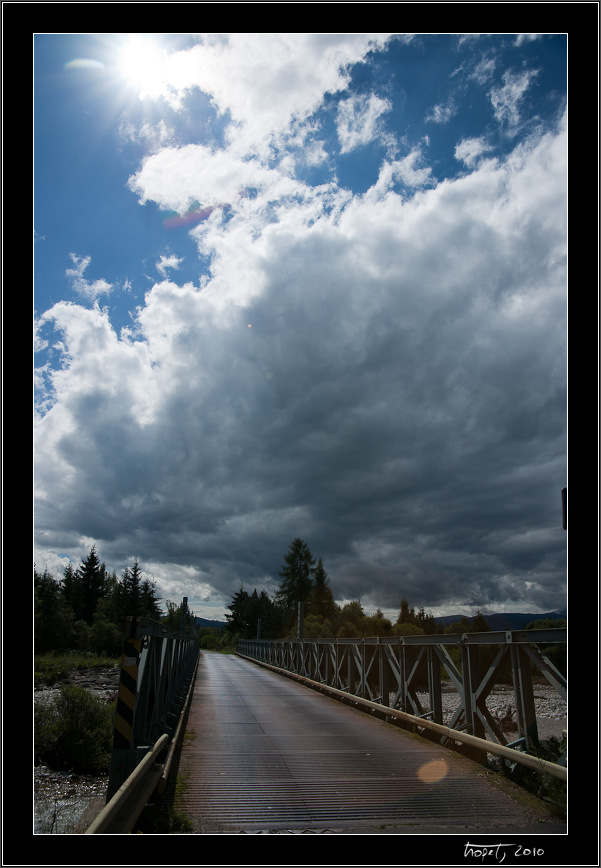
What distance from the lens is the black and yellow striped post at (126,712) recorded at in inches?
175

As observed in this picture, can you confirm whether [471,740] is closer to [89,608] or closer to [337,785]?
[337,785]

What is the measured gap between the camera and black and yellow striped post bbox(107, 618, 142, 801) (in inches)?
175

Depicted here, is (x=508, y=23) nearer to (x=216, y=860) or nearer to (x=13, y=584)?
(x=13, y=584)

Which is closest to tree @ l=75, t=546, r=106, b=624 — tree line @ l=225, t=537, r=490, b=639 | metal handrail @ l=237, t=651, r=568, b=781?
tree line @ l=225, t=537, r=490, b=639

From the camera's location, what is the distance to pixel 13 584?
2955 mm

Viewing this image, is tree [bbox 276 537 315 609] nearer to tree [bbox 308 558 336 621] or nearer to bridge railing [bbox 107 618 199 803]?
tree [bbox 308 558 336 621]

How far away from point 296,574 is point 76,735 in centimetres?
8089

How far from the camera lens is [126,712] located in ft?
14.9

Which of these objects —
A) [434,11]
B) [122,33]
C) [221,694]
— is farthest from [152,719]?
[221,694]

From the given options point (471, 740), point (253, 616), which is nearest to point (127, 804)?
point (471, 740)

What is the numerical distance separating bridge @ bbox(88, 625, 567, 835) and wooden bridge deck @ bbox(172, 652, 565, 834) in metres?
0.01

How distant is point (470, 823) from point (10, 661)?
384cm

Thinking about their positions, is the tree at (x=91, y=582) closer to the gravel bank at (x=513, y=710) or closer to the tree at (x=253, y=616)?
the tree at (x=253, y=616)

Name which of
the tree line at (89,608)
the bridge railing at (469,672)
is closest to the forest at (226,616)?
the tree line at (89,608)
